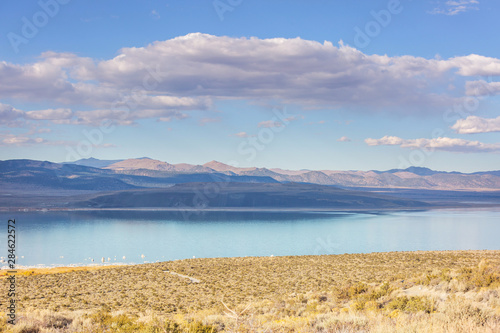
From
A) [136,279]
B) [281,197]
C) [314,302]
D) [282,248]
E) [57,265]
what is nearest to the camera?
[314,302]

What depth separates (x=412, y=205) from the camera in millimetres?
174000

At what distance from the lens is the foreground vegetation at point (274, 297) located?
985cm

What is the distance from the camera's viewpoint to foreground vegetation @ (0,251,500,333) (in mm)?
9852

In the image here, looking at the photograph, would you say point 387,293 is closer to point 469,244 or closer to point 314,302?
point 314,302

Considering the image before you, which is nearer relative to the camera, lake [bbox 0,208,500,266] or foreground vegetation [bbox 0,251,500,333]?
foreground vegetation [bbox 0,251,500,333]

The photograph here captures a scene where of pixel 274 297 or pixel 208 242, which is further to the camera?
pixel 208 242

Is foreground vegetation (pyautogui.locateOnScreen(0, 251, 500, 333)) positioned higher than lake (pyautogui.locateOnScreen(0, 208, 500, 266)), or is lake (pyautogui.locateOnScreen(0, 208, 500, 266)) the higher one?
foreground vegetation (pyautogui.locateOnScreen(0, 251, 500, 333))

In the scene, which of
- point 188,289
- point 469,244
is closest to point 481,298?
point 188,289

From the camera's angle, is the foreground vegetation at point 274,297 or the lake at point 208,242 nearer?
the foreground vegetation at point 274,297

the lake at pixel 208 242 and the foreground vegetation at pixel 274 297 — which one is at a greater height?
the foreground vegetation at pixel 274 297

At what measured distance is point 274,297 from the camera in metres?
18.2

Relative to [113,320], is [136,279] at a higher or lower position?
lower

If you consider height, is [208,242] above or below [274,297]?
below

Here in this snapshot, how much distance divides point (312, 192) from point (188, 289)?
162 meters
